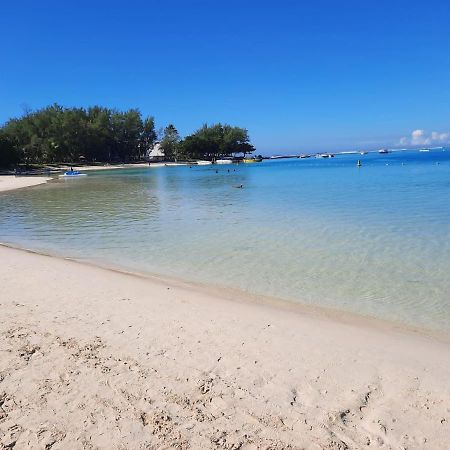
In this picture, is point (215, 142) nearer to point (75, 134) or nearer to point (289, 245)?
point (75, 134)

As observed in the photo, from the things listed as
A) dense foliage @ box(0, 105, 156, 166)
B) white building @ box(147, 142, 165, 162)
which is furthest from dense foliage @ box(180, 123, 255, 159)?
dense foliage @ box(0, 105, 156, 166)

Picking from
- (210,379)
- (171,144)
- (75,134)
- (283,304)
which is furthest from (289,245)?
(171,144)

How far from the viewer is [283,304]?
711cm

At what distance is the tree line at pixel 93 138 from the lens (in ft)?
309

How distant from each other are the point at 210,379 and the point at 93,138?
103 metres

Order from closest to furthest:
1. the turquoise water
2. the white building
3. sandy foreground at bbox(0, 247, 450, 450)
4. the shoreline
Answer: sandy foreground at bbox(0, 247, 450, 450), the shoreline, the turquoise water, the white building

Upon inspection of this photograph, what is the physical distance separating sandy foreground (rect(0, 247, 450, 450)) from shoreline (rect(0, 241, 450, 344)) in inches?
4.4

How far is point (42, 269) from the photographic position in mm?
9172

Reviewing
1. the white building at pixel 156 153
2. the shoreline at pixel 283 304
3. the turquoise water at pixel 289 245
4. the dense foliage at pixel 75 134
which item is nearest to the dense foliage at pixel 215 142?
the white building at pixel 156 153

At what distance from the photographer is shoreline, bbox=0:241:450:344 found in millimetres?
5934

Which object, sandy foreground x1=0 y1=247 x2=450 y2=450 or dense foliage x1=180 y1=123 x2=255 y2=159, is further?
dense foliage x1=180 y1=123 x2=255 y2=159

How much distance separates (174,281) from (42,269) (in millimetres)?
3242

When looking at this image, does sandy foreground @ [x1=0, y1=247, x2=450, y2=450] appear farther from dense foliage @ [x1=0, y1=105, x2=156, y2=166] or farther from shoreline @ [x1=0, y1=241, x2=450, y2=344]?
dense foliage @ [x1=0, y1=105, x2=156, y2=166]

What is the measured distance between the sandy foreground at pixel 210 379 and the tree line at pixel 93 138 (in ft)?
238
